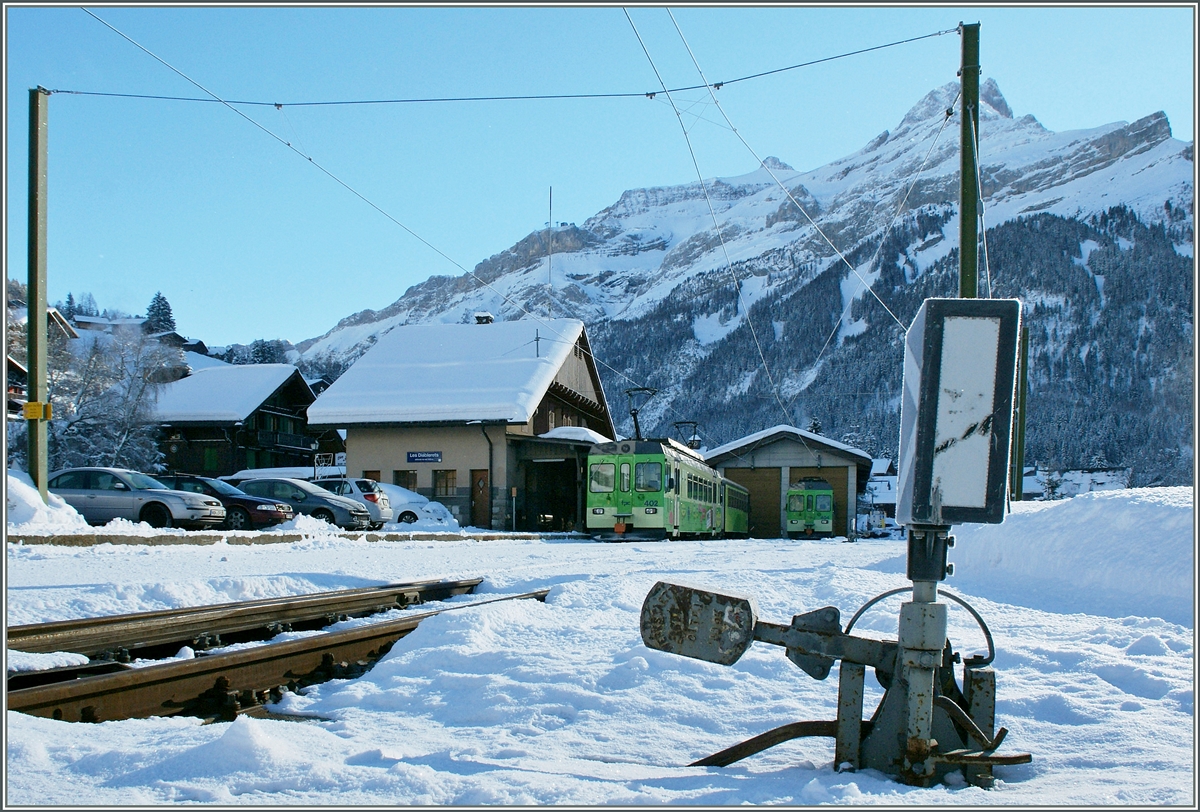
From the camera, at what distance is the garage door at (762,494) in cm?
4462

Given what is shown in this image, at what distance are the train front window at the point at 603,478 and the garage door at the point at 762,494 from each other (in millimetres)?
19778

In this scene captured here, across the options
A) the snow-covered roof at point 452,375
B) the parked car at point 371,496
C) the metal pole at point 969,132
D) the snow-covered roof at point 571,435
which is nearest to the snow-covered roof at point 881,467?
the snow-covered roof at point 452,375

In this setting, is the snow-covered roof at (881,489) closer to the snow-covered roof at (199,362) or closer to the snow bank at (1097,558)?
the snow-covered roof at (199,362)

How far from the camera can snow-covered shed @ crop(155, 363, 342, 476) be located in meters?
44.6

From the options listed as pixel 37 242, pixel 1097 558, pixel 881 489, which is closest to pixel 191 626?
pixel 1097 558

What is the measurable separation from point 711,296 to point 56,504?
165 metres

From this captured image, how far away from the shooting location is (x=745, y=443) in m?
42.9

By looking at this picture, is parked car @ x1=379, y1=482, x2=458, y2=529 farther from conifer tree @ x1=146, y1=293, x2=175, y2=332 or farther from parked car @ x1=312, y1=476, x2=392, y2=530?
conifer tree @ x1=146, y1=293, x2=175, y2=332

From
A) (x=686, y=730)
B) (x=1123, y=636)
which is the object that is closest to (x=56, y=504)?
(x=686, y=730)

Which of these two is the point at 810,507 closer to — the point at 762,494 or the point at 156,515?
the point at 762,494

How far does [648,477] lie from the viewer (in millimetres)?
25234

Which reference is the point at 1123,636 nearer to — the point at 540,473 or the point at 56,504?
the point at 56,504

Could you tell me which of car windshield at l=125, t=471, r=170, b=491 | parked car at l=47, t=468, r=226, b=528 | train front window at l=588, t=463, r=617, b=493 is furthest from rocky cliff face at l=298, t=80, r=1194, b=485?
parked car at l=47, t=468, r=226, b=528

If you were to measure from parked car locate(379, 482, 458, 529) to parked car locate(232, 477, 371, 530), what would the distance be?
4.86 m
